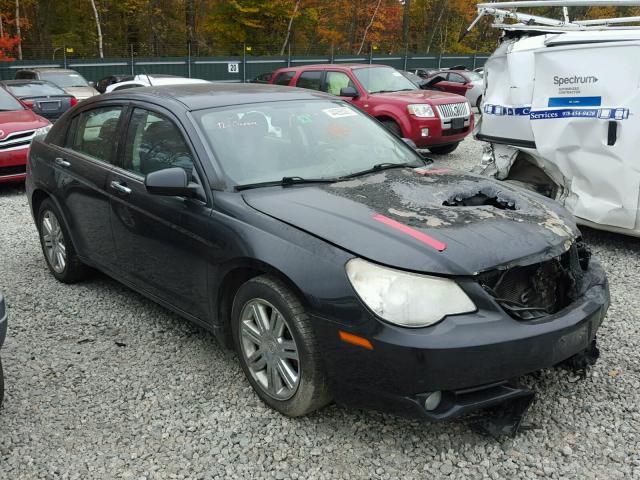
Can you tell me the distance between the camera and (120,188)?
13.1 feet

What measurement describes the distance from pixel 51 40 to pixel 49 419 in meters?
42.2

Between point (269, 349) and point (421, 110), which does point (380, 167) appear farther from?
point (421, 110)

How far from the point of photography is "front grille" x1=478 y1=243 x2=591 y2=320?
2.77 metres

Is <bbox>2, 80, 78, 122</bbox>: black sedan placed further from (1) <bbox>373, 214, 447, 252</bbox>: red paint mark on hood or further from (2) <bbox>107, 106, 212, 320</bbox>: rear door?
(1) <bbox>373, 214, 447, 252</bbox>: red paint mark on hood

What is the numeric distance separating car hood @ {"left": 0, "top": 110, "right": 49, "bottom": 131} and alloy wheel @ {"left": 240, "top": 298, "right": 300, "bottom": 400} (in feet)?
22.5

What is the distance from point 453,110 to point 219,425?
8702 mm

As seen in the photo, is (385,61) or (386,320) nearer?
(386,320)

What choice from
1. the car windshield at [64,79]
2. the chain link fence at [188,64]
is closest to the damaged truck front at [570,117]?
the car windshield at [64,79]

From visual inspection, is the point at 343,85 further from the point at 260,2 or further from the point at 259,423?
the point at 260,2

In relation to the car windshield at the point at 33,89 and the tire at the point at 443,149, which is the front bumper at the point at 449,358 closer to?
the tire at the point at 443,149

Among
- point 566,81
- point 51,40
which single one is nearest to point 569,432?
point 566,81

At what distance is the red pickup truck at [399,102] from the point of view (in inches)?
409

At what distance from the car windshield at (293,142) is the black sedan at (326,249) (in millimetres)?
11

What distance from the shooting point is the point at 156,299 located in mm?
3912
